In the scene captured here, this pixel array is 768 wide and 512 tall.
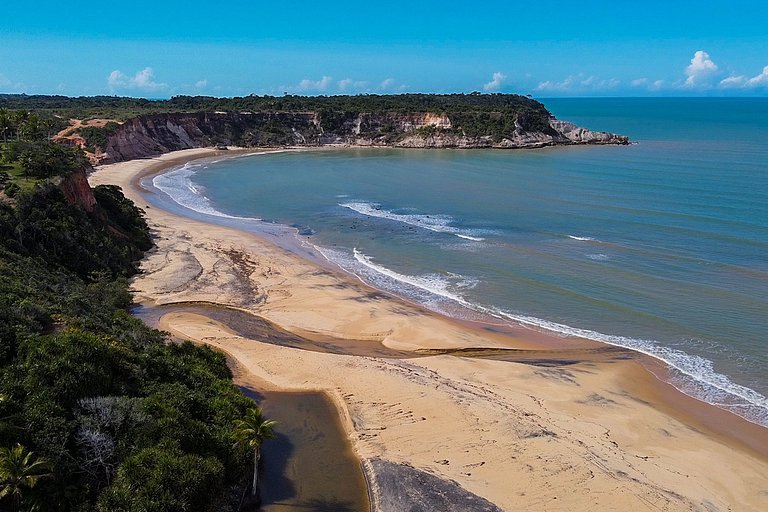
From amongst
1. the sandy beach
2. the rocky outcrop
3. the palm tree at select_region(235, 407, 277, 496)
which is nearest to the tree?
the rocky outcrop

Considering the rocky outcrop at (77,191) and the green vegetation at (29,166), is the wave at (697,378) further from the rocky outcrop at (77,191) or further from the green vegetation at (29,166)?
the green vegetation at (29,166)

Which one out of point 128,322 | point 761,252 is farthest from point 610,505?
point 761,252

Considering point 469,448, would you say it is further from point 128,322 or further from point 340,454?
point 128,322

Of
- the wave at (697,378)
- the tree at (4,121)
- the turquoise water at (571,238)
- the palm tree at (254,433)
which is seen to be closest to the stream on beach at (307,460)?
the palm tree at (254,433)

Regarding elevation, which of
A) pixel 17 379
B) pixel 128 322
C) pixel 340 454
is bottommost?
→ pixel 340 454

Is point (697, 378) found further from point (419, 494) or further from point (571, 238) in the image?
point (571, 238)

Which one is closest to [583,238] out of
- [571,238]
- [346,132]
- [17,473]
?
[571,238]

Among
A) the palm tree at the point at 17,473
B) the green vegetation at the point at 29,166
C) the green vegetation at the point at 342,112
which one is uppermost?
the green vegetation at the point at 342,112
